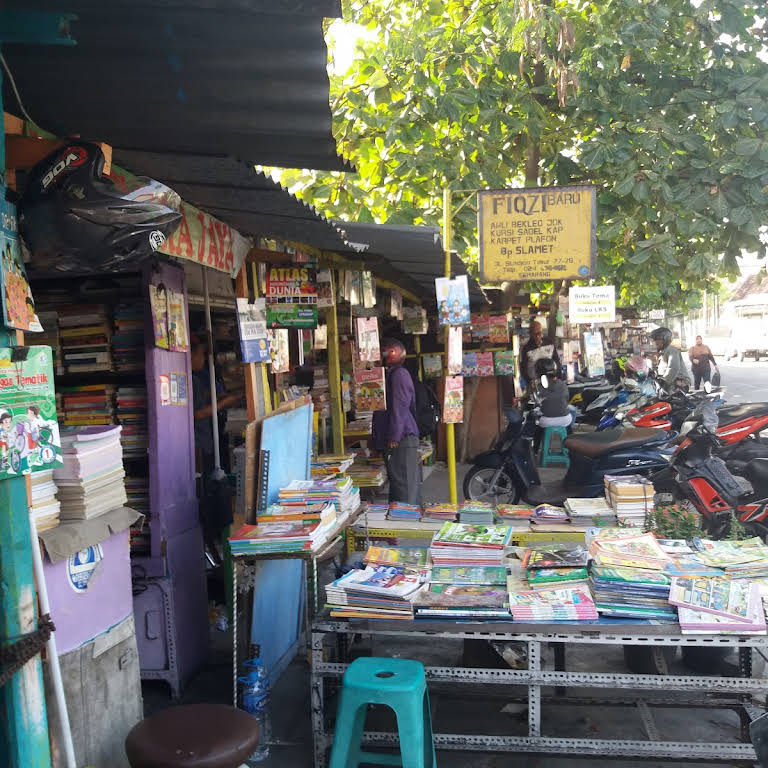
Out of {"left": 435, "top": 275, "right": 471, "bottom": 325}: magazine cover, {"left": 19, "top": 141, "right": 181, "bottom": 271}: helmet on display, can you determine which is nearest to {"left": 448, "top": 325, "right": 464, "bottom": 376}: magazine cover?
{"left": 435, "top": 275, "right": 471, "bottom": 325}: magazine cover

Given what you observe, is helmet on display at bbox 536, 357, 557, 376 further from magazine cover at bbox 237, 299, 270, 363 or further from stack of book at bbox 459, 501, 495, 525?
magazine cover at bbox 237, 299, 270, 363

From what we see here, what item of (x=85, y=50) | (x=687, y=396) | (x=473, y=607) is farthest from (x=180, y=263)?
(x=687, y=396)

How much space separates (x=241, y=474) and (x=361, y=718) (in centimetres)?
171

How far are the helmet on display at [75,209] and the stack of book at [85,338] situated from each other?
1984mm

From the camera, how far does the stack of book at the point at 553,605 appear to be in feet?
10.9

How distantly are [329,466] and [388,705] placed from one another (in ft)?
8.79

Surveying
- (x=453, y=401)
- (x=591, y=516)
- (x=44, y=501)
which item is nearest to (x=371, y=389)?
(x=453, y=401)

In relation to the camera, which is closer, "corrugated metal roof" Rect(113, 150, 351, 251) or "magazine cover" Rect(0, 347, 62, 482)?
"magazine cover" Rect(0, 347, 62, 482)

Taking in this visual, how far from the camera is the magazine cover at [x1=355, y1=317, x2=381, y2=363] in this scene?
6.34m

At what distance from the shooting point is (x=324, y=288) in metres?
5.70

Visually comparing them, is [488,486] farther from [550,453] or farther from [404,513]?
[550,453]

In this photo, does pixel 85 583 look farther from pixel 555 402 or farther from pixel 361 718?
pixel 555 402

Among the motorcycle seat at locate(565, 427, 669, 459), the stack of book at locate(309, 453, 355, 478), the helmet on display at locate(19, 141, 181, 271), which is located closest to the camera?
the helmet on display at locate(19, 141, 181, 271)

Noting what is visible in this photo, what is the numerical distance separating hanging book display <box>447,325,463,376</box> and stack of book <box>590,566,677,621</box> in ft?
9.63
